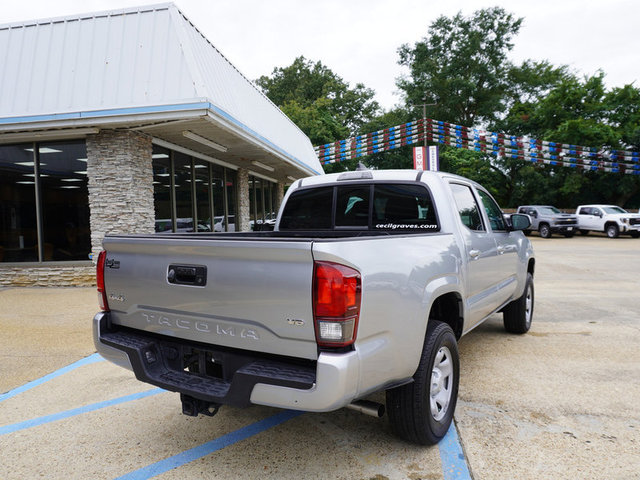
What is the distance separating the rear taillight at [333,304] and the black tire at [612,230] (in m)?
25.6

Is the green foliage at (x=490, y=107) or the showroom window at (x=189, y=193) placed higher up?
the green foliage at (x=490, y=107)

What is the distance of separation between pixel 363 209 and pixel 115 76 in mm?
6806

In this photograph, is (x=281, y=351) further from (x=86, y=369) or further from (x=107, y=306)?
(x=86, y=369)

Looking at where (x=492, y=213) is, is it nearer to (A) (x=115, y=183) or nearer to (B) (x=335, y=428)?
(B) (x=335, y=428)

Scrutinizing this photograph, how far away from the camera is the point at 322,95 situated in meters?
55.9

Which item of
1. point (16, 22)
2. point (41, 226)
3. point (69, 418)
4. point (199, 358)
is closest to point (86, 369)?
point (69, 418)

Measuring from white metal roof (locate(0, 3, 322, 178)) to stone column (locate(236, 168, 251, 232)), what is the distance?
471cm

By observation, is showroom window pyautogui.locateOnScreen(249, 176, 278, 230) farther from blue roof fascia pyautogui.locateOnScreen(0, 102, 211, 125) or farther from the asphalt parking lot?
the asphalt parking lot

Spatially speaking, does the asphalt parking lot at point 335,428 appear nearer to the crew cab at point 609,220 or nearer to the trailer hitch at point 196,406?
the trailer hitch at point 196,406

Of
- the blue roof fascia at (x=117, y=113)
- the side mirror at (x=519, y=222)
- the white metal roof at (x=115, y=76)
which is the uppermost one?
the white metal roof at (x=115, y=76)

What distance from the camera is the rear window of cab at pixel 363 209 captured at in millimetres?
3885

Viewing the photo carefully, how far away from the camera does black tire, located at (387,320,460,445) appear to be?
2779mm

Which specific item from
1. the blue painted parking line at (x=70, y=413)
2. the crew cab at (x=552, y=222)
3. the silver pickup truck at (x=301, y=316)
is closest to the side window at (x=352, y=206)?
the silver pickup truck at (x=301, y=316)

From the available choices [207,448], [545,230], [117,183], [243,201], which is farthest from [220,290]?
[545,230]
